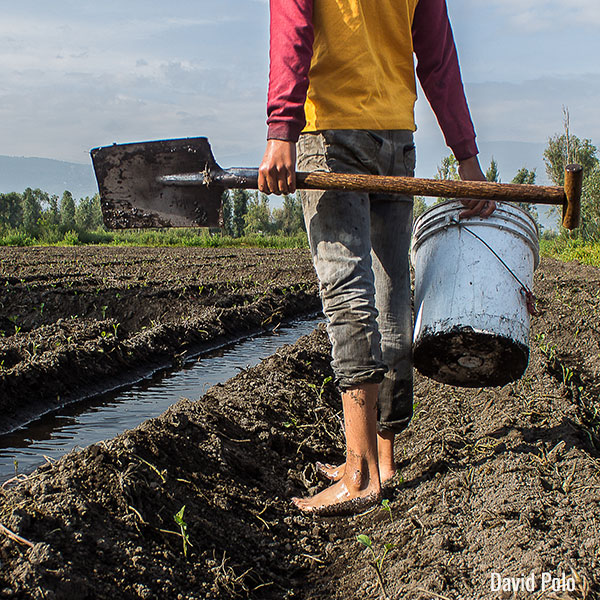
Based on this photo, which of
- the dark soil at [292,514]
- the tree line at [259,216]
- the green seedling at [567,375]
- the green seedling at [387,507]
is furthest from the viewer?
the tree line at [259,216]

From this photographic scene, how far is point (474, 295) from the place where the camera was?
Result: 2.25 m

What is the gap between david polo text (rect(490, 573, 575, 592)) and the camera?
57.3 inches

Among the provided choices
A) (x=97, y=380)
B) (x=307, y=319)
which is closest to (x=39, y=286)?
(x=307, y=319)

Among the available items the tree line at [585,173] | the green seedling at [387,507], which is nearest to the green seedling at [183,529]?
the green seedling at [387,507]

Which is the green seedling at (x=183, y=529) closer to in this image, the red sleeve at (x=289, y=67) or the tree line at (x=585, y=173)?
the red sleeve at (x=289, y=67)

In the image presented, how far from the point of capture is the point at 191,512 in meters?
2.17

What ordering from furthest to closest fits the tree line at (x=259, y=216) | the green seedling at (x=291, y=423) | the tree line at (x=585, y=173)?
1. the tree line at (x=259, y=216)
2. the tree line at (x=585, y=173)
3. the green seedling at (x=291, y=423)

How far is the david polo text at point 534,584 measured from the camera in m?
1.46

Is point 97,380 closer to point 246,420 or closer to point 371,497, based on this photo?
point 246,420

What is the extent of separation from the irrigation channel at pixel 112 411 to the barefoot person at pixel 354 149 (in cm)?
153

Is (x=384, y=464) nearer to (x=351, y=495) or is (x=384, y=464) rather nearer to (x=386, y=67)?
(x=351, y=495)

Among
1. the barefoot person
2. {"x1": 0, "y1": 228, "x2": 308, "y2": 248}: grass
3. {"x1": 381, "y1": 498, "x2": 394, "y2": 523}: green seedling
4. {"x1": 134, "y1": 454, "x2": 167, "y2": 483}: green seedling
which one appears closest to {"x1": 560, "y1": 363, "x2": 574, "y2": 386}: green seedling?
the barefoot person

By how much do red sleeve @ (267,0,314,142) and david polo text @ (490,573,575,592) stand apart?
141 cm

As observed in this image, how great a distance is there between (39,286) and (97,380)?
4409 mm
